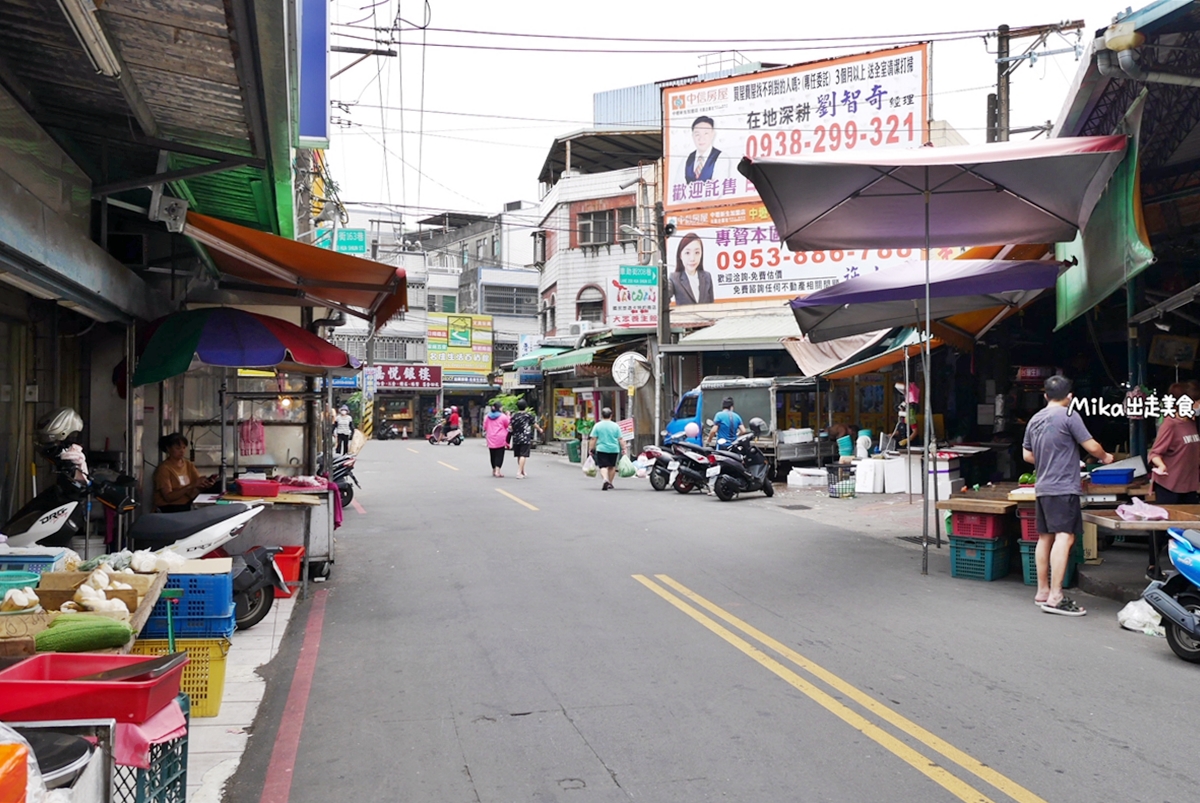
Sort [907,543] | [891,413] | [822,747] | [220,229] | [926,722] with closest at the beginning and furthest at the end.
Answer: [822,747]
[926,722]
[220,229]
[907,543]
[891,413]

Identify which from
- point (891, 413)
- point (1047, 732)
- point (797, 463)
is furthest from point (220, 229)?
point (891, 413)

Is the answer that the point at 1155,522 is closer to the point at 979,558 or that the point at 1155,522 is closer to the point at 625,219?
the point at 979,558

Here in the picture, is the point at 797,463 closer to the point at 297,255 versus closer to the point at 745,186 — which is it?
the point at 745,186

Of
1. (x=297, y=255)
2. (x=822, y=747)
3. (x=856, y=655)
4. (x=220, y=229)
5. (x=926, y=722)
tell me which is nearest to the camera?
(x=822, y=747)

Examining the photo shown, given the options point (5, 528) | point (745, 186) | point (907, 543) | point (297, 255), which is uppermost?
point (745, 186)

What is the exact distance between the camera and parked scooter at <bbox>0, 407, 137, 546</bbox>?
6863 millimetres

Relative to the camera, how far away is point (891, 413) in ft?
73.3

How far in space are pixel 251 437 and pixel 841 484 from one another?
10737 millimetres

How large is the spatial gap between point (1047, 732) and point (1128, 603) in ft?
10.9

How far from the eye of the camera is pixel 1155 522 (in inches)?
284

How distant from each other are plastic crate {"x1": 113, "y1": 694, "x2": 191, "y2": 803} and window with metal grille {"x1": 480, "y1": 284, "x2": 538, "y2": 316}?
48.7m

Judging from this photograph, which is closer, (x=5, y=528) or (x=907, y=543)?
(x=5, y=528)

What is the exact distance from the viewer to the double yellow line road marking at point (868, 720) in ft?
13.3

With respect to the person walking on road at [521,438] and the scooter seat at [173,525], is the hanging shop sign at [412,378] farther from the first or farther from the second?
the scooter seat at [173,525]
